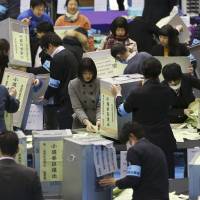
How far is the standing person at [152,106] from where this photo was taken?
6363 millimetres

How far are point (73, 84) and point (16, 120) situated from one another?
2.25 ft

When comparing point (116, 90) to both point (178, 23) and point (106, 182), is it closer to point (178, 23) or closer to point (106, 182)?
point (106, 182)

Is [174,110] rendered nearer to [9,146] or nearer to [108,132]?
[108,132]

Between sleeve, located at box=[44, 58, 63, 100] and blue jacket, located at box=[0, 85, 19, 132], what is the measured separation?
990 millimetres

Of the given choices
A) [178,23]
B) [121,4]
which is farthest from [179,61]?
[121,4]

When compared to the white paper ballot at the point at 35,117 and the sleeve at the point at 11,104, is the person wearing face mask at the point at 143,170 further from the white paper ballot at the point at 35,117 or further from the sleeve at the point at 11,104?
the white paper ballot at the point at 35,117

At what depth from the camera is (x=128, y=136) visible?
17.9 ft

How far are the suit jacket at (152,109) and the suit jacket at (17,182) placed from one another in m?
1.67

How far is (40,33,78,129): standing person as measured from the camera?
300 inches

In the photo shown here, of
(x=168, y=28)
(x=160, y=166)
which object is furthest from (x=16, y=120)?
(x=160, y=166)

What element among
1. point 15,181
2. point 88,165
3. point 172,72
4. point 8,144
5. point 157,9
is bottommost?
point 88,165

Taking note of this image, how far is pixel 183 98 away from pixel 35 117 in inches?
59.0

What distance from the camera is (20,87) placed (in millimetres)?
7480

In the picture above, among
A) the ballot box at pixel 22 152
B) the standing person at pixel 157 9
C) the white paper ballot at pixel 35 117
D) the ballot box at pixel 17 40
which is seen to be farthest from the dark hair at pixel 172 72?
the standing person at pixel 157 9
